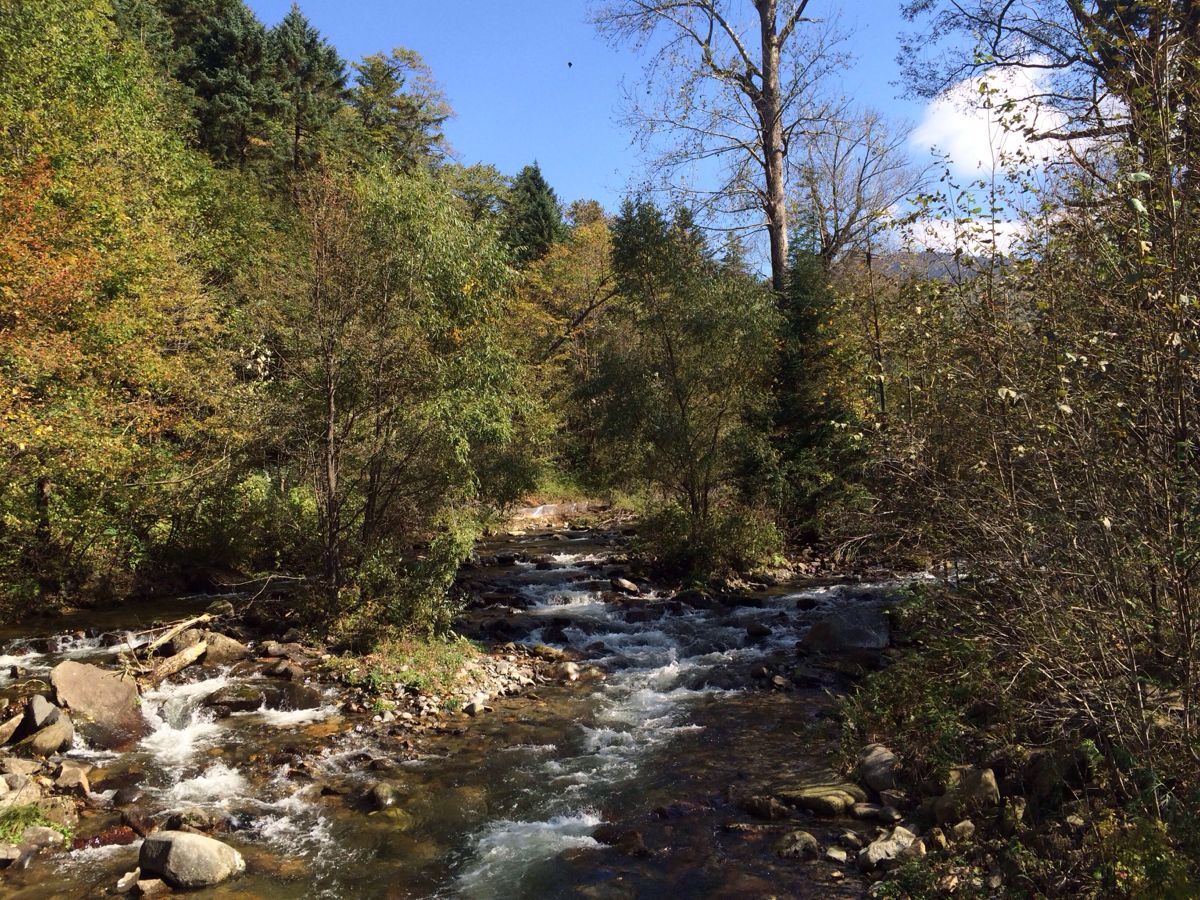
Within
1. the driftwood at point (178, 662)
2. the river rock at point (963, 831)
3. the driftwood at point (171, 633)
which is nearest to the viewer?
the river rock at point (963, 831)

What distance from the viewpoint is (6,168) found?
42.8 ft

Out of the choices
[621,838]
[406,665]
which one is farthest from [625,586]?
[621,838]

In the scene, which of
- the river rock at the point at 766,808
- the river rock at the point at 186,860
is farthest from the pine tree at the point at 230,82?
the river rock at the point at 766,808

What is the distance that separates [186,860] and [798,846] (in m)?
5.10

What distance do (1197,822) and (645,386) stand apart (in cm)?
1404

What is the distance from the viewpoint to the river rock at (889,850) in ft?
18.9

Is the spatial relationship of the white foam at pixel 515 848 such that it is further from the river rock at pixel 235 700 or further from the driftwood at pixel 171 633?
the driftwood at pixel 171 633

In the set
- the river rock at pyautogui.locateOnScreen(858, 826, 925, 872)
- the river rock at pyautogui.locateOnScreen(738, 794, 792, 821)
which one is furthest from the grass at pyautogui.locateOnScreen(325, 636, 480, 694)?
the river rock at pyautogui.locateOnScreen(858, 826, 925, 872)

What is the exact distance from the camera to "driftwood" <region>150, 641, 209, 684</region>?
10.5 meters

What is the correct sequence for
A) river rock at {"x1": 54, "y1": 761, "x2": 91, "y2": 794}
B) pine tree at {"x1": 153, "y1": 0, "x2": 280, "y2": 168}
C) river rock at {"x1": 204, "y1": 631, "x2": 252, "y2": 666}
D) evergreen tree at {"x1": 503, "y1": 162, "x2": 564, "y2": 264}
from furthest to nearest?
evergreen tree at {"x1": 503, "y1": 162, "x2": 564, "y2": 264}
pine tree at {"x1": 153, "y1": 0, "x2": 280, "y2": 168}
river rock at {"x1": 204, "y1": 631, "x2": 252, "y2": 666}
river rock at {"x1": 54, "y1": 761, "x2": 91, "y2": 794}

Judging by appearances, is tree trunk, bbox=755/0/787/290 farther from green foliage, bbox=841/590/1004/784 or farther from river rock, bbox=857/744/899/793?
river rock, bbox=857/744/899/793

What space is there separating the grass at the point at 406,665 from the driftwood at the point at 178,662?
6.56ft

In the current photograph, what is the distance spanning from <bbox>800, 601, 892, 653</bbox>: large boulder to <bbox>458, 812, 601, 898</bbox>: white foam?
19.6 feet

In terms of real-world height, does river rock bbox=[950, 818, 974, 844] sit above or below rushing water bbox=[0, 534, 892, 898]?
above
